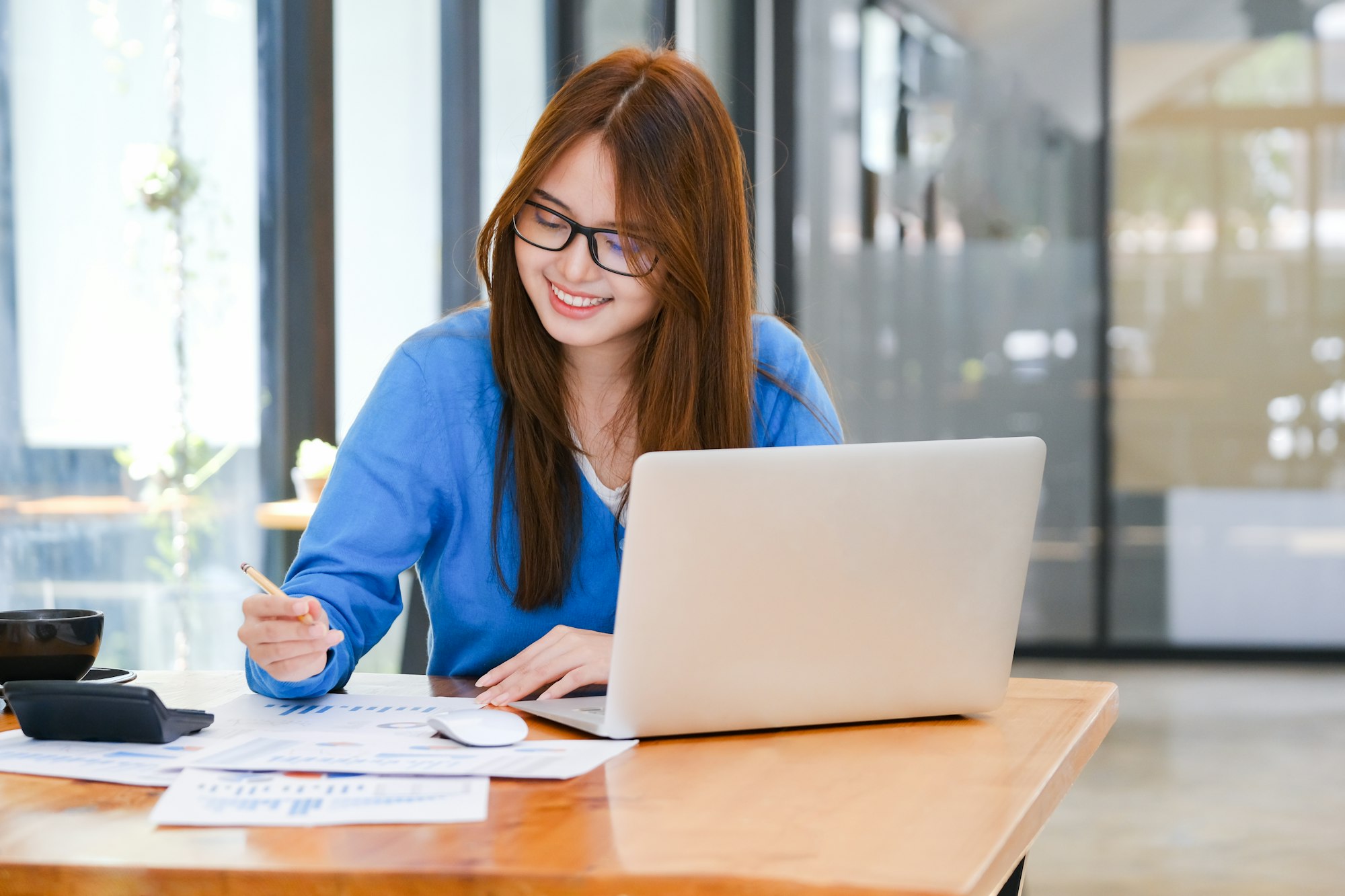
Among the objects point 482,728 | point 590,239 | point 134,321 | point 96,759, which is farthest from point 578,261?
point 134,321

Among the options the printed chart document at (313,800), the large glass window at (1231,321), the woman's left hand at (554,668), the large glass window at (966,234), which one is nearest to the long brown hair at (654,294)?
the woman's left hand at (554,668)

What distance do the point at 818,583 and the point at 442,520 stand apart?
0.56m

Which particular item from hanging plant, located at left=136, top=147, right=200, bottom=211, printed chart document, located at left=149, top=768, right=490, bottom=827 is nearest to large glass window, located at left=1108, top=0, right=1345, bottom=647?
hanging plant, located at left=136, top=147, right=200, bottom=211

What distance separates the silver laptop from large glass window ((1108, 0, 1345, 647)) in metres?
4.12

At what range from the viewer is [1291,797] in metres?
3.21

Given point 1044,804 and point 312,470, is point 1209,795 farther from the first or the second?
point 1044,804

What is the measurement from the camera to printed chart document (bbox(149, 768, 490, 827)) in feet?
2.47

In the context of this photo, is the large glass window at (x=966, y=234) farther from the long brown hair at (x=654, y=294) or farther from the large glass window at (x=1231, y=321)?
the long brown hair at (x=654, y=294)

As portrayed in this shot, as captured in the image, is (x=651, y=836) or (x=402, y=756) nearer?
(x=651, y=836)

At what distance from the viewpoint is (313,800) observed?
0.79 metres

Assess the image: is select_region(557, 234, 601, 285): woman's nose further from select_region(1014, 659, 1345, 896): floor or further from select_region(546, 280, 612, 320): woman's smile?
select_region(1014, 659, 1345, 896): floor

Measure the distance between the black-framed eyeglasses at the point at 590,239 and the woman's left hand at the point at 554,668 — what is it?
1.25 feet

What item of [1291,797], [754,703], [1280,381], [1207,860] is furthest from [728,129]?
[1280,381]

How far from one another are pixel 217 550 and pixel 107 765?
164cm
